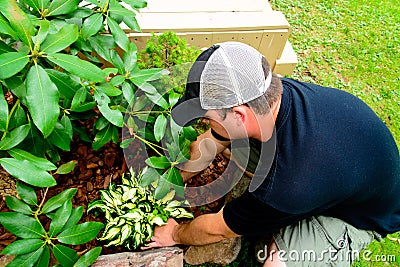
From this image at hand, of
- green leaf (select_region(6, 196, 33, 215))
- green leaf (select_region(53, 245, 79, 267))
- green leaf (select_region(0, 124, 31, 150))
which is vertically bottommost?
green leaf (select_region(53, 245, 79, 267))

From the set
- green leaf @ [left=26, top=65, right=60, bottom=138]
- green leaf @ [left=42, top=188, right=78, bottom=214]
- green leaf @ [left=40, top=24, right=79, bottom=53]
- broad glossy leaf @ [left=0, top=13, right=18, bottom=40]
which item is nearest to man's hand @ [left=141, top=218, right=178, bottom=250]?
green leaf @ [left=42, top=188, right=78, bottom=214]

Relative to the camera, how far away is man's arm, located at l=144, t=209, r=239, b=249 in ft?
6.27

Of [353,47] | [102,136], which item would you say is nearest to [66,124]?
[102,136]

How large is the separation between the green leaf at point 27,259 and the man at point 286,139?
32.0 inches

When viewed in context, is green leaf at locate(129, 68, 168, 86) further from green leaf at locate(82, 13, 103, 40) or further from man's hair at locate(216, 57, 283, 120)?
man's hair at locate(216, 57, 283, 120)

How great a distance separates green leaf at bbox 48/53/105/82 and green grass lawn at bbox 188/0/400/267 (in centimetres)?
257

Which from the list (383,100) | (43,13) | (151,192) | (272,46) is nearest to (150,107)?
(151,192)

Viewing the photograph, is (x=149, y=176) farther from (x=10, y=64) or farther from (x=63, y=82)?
(x=10, y=64)

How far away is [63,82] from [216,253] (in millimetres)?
1395

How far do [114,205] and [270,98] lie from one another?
1.09 metres

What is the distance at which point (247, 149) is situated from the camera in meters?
2.16

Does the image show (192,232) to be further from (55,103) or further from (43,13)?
(43,13)

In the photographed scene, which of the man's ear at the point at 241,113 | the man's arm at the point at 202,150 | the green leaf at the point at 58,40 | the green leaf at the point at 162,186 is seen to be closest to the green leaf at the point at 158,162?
the green leaf at the point at 162,186

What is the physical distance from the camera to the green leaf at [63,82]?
1480 millimetres
